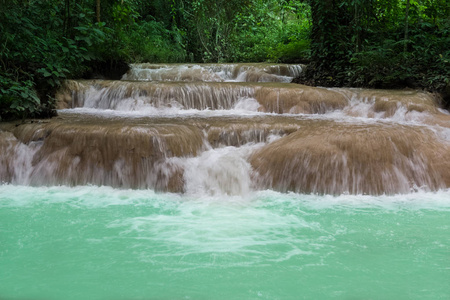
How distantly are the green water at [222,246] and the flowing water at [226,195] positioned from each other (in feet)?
0.05

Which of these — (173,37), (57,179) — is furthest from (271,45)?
(57,179)

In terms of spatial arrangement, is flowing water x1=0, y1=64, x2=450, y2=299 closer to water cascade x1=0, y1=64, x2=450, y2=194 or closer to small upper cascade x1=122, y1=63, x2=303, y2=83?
water cascade x1=0, y1=64, x2=450, y2=194

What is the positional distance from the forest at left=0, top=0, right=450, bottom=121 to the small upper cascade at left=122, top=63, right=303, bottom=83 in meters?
0.40

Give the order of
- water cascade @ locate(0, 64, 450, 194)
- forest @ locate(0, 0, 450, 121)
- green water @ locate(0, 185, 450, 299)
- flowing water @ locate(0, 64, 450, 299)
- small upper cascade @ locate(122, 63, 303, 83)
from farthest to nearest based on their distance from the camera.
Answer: small upper cascade @ locate(122, 63, 303, 83) < forest @ locate(0, 0, 450, 121) < water cascade @ locate(0, 64, 450, 194) < flowing water @ locate(0, 64, 450, 299) < green water @ locate(0, 185, 450, 299)

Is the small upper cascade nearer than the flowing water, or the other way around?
the flowing water

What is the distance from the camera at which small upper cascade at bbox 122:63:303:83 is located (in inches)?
425

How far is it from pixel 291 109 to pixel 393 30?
4498 mm

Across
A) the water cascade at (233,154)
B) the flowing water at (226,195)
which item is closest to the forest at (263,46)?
the flowing water at (226,195)

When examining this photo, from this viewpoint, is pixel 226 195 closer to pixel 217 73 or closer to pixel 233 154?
A: pixel 233 154

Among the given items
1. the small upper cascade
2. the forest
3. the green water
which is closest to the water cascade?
the green water

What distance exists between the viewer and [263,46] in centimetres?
1523

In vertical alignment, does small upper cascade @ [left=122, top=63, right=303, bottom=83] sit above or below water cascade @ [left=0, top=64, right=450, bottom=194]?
above

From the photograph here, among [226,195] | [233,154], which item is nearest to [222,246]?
[226,195]

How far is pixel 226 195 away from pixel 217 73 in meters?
6.53
